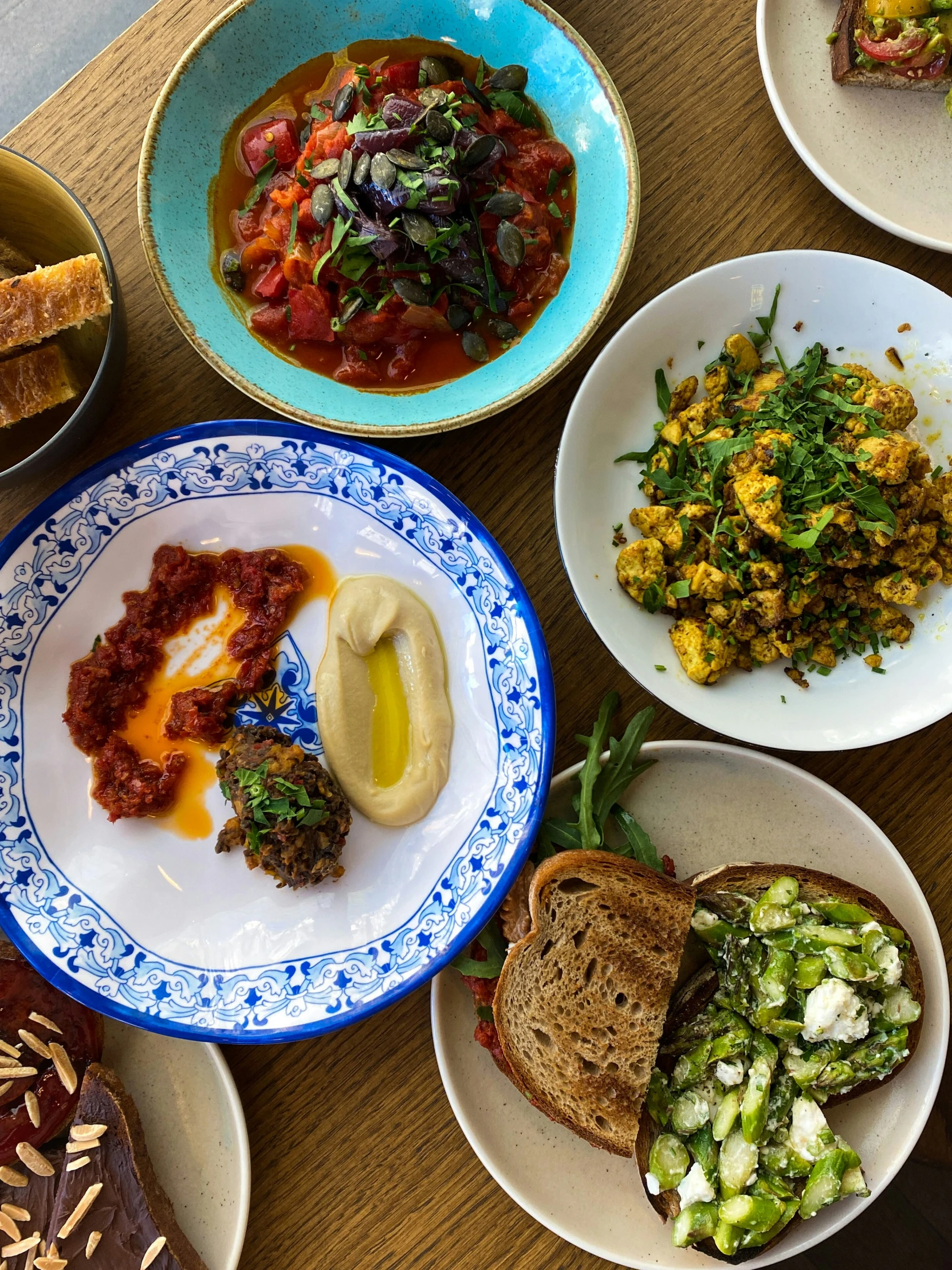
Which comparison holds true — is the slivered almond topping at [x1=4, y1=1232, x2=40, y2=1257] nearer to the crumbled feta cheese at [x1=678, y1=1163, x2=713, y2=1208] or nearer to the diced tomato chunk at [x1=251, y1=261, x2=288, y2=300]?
the crumbled feta cheese at [x1=678, y1=1163, x2=713, y2=1208]

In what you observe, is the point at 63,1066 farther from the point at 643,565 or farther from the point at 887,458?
the point at 887,458

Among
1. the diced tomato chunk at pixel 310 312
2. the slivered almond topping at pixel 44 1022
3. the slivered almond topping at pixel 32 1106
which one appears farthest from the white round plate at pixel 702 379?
the slivered almond topping at pixel 32 1106

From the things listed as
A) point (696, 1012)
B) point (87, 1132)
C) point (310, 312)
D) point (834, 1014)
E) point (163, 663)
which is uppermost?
point (310, 312)

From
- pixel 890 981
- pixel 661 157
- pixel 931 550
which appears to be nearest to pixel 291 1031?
pixel 890 981

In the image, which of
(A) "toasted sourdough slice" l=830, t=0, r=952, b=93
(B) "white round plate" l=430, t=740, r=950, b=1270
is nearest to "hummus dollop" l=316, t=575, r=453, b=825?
(B) "white round plate" l=430, t=740, r=950, b=1270

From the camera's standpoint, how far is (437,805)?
2408 millimetres

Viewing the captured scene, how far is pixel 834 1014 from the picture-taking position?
2180 millimetres

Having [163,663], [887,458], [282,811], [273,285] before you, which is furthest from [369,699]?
[887,458]

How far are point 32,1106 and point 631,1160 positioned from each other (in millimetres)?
1663

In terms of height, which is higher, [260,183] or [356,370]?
[260,183]

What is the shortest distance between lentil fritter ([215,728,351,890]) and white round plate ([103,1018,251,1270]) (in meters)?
0.64

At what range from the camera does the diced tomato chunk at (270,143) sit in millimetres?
2326

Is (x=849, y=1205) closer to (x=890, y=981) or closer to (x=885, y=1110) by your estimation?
(x=885, y=1110)

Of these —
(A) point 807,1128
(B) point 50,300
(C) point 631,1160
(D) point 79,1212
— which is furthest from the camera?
(C) point 631,1160
